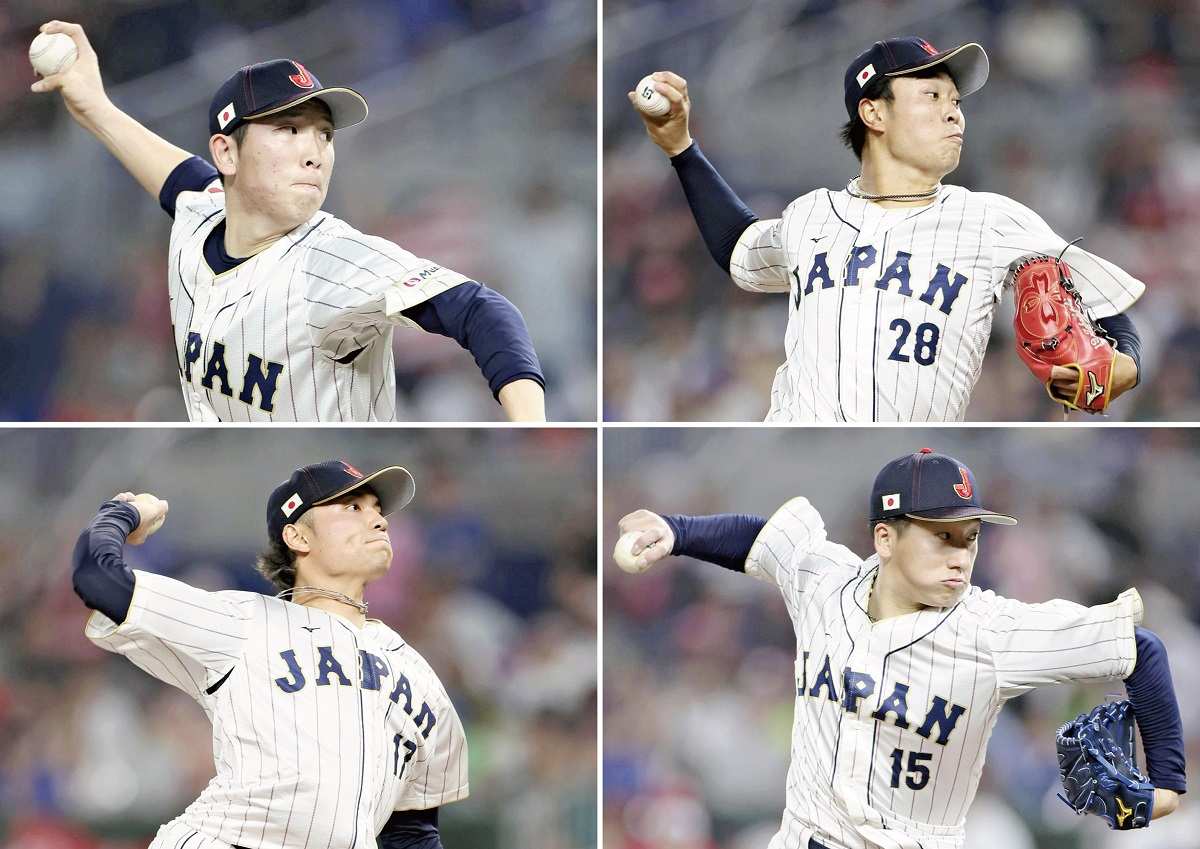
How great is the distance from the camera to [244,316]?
2.61 m

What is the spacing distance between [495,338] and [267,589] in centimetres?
196

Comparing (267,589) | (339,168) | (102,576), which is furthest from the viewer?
(339,168)

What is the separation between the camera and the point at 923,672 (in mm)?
2555

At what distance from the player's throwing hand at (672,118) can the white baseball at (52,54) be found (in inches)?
44.7

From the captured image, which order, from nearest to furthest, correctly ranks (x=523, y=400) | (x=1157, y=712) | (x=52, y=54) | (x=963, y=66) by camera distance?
(x=523, y=400) < (x=1157, y=712) < (x=963, y=66) < (x=52, y=54)

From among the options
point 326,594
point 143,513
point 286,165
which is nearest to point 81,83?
point 286,165

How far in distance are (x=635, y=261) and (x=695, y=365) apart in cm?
38

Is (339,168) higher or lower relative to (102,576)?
higher

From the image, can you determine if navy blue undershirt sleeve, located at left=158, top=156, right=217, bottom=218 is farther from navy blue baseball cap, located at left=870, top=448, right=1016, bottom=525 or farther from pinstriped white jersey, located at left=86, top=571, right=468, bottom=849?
navy blue baseball cap, located at left=870, top=448, right=1016, bottom=525

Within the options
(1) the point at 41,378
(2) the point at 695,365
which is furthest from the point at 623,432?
(1) the point at 41,378

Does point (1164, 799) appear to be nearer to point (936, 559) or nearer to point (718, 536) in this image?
point (936, 559)

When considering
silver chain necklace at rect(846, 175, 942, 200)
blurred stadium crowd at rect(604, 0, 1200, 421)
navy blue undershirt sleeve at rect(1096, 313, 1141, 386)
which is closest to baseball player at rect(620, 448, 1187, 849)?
navy blue undershirt sleeve at rect(1096, 313, 1141, 386)

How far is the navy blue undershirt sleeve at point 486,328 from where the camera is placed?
2.28 metres

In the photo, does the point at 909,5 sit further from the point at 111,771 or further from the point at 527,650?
the point at 111,771
